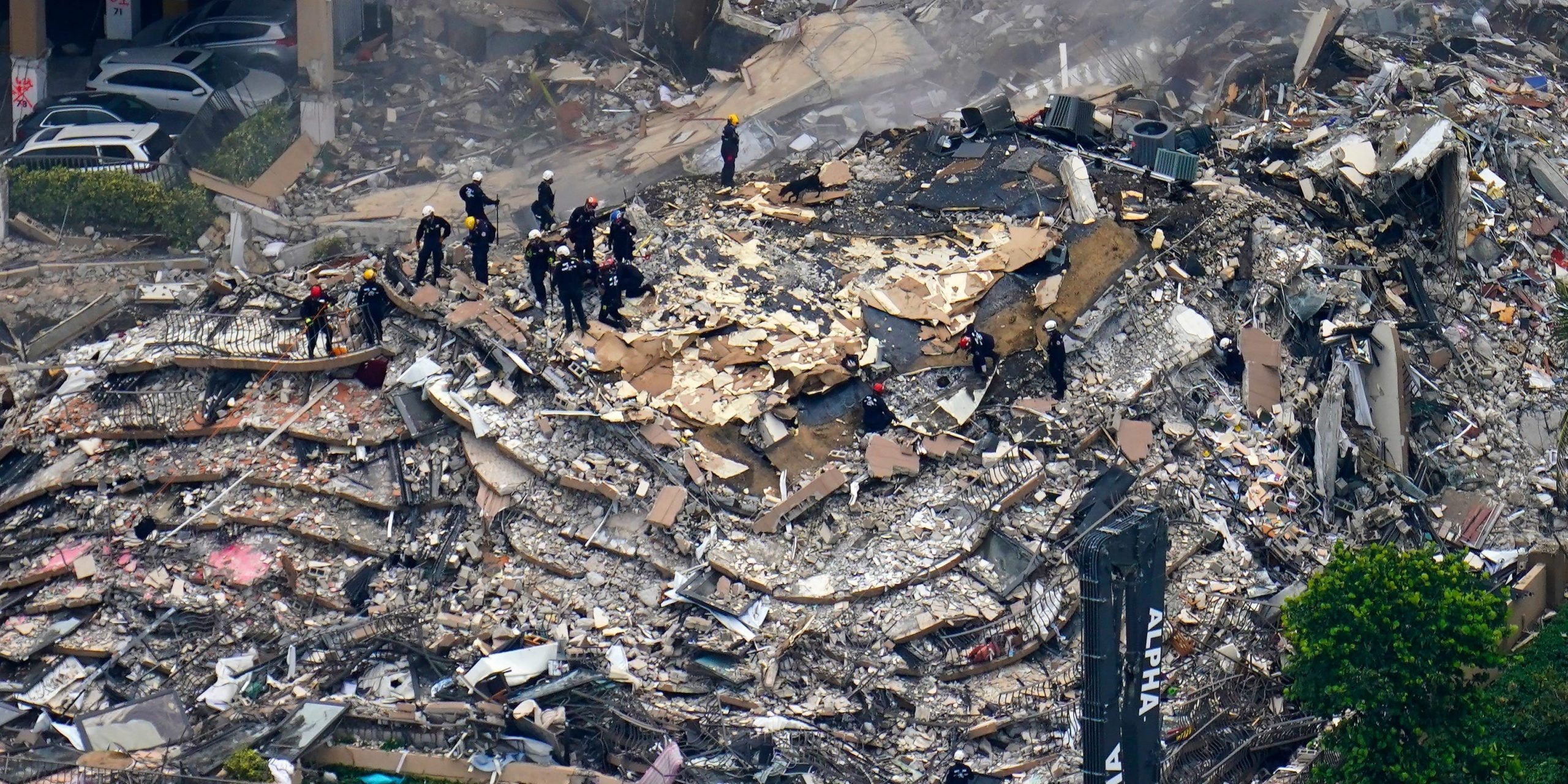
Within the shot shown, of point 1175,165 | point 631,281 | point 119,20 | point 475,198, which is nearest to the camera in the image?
point 631,281

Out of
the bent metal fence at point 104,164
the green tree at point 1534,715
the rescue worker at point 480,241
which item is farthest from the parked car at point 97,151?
the green tree at point 1534,715

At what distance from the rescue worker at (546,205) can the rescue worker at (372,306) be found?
83.5 inches

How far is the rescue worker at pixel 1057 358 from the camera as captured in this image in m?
17.3

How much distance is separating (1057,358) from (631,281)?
160 inches

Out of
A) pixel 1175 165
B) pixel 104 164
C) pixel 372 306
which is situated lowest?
pixel 104 164

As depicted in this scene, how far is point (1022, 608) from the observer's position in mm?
15969

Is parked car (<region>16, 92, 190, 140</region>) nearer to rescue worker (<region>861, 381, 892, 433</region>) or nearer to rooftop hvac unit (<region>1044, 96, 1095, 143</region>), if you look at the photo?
rescue worker (<region>861, 381, 892, 433</region>)

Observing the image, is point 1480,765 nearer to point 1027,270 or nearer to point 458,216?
point 1027,270

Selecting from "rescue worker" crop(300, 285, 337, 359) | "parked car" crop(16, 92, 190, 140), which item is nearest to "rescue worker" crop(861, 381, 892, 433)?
"rescue worker" crop(300, 285, 337, 359)

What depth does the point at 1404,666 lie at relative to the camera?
14.3 metres

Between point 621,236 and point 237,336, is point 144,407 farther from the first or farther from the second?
point 621,236

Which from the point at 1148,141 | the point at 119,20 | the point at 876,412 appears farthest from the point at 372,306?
the point at 119,20

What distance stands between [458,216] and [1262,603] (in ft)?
32.3

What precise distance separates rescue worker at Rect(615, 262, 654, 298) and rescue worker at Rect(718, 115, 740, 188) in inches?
92.1
